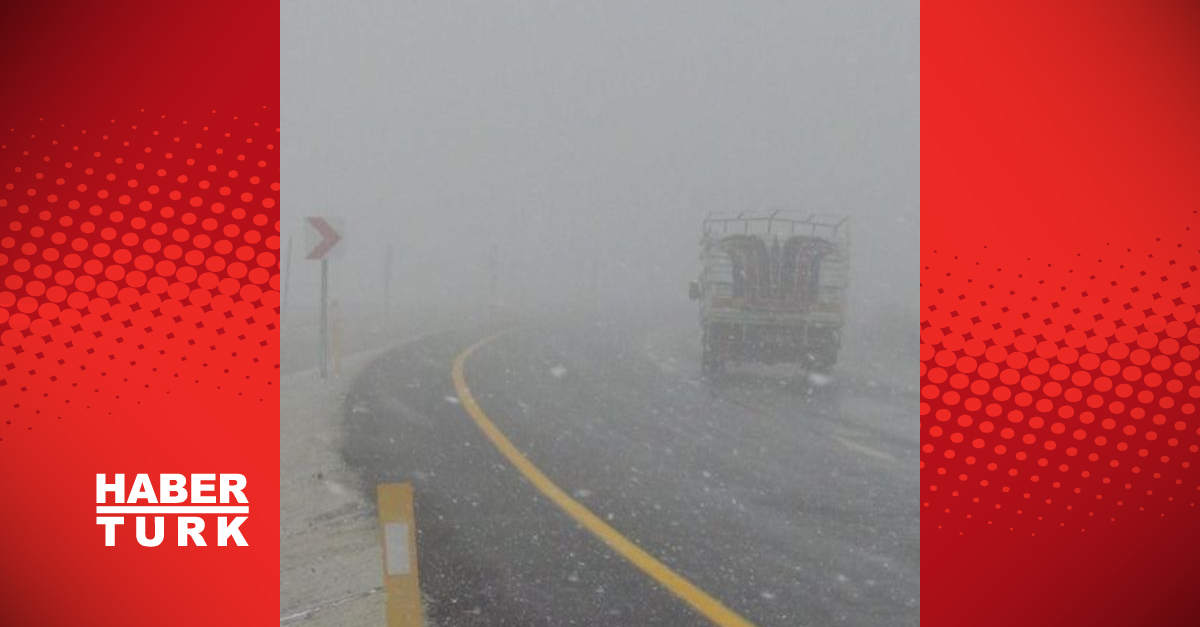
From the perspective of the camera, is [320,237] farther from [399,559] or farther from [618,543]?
[399,559]

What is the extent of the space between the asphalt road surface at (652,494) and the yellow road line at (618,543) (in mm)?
60

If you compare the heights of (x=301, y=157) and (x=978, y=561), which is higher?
(x=301, y=157)

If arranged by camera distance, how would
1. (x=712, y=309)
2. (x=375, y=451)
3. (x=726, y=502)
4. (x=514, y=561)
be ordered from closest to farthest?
(x=514, y=561), (x=726, y=502), (x=375, y=451), (x=712, y=309)

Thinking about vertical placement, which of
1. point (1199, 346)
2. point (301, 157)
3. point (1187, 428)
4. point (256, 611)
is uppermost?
point (301, 157)

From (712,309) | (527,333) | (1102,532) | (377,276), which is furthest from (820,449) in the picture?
(377,276)

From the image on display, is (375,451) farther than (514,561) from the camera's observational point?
Yes

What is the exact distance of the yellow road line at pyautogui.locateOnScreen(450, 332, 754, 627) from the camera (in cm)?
552

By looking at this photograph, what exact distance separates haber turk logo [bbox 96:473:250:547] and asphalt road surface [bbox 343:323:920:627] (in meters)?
1.14

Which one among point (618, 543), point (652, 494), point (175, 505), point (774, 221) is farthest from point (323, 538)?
point (774, 221)

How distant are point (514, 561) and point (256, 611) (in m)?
1.46

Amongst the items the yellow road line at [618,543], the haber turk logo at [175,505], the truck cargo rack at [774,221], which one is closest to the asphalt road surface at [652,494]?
the yellow road line at [618,543]

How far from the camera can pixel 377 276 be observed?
253 ft

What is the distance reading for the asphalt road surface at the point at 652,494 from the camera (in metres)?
5.75

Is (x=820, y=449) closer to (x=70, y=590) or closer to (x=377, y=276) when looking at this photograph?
(x=70, y=590)
